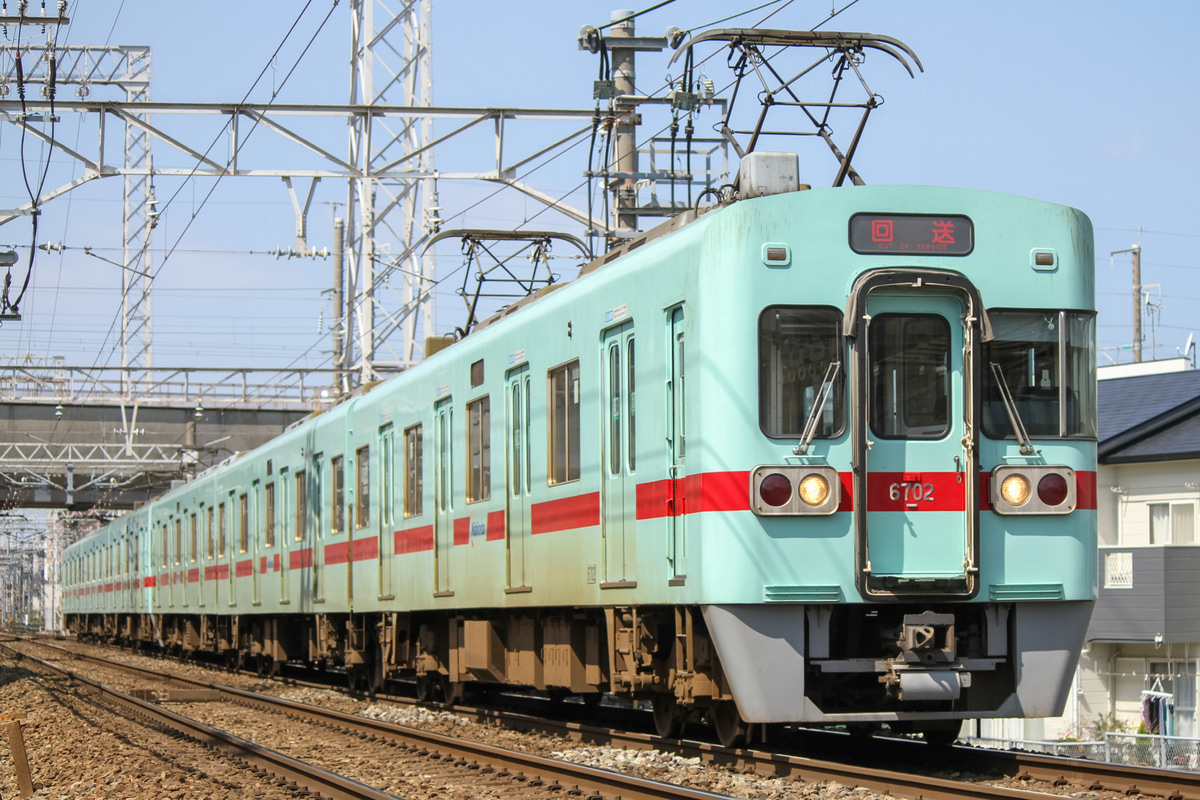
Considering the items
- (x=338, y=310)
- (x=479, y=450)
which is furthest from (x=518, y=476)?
(x=338, y=310)

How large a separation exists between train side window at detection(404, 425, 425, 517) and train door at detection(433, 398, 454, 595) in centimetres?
58

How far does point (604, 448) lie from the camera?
398 inches

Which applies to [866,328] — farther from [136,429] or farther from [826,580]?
[136,429]

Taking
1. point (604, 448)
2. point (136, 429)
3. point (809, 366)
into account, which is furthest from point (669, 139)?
point (136, 429)

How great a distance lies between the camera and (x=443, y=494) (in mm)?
13750

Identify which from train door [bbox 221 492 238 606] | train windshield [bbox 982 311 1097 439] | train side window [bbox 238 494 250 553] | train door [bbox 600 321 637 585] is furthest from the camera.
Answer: train door [bbox 221 492 238 606]

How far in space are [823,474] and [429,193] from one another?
55.0 ft

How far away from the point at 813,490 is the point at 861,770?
1.47m

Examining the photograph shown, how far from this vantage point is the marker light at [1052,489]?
873 cm

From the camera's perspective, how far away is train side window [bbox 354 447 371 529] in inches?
648

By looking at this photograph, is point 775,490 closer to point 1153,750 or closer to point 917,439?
point 917,439

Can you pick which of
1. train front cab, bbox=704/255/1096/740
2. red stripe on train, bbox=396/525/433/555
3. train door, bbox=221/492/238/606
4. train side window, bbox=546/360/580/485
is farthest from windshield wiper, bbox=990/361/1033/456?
train door, bbox=221/492/238/606

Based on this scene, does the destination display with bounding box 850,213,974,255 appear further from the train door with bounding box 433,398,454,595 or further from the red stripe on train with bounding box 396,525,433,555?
the red stripe on train with bounding box 396,525,433,555

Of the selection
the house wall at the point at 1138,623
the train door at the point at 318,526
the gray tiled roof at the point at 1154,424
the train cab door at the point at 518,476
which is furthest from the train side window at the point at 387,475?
the gray tiled roof at the point at 1154,424
